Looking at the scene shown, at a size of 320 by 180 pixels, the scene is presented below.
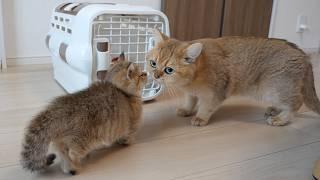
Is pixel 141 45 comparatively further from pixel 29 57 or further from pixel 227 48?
pixel 29 57

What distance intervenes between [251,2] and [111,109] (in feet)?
6.83

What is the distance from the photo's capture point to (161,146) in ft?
3.71

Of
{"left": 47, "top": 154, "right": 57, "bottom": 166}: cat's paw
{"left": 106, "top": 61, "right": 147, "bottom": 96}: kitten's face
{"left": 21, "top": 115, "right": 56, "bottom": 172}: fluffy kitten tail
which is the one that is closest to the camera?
{"left": 21, "top": 115, "right": 56, "bottom": 172}: fluffy kitten tail

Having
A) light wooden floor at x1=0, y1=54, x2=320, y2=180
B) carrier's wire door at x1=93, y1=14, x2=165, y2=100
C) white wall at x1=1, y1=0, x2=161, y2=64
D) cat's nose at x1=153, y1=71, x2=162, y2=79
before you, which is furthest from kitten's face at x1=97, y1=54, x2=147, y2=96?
white wall at x1=1, y1=0, x2=161, y2=64

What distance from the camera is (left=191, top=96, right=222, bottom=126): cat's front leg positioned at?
4.31 feet

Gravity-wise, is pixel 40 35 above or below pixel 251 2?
below

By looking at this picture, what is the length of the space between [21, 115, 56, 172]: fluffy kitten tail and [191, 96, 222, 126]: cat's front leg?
652 mm

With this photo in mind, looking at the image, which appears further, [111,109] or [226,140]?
[226,140]

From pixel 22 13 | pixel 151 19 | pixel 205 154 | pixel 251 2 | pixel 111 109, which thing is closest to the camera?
pixel 111 109

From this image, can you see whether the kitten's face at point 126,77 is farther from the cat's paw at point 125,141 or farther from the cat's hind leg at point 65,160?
the cat's hind leg at point 65,160

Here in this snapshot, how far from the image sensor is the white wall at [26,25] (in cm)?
186

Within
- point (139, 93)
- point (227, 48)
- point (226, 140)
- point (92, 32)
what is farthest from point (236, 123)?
point (92, 32)

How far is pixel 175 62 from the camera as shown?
1172mm

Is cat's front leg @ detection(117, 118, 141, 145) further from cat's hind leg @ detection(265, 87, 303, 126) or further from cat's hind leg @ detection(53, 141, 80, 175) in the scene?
cat's hind leg @ detection(265, 87, 303, 126)
